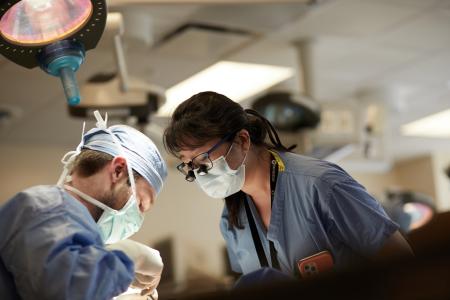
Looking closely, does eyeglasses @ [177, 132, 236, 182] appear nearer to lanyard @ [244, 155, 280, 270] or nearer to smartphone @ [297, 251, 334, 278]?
lanyard @ [244, 155, 280, 270]

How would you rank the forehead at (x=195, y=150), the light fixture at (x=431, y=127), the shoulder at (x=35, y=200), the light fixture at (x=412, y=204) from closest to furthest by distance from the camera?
1. the shoulder at (x=35, y=200)
2. the forehead at (x=195, y=150)
3. the light fixture at (x=412, y=204)
4. the light fixture at (x=431, y=127)

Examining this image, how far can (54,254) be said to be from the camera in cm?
157

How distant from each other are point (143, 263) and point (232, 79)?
369 centimetres

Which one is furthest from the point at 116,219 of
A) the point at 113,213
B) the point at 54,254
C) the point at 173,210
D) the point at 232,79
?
the point at 173,210

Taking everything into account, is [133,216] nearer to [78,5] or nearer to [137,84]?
[78,5]

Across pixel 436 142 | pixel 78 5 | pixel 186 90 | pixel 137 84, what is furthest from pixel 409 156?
pixel 78 5

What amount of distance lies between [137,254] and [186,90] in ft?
12.3

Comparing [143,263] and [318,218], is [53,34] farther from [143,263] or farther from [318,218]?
[318,218]

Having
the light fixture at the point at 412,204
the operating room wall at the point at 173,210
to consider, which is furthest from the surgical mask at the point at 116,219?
the operating room wall at the point at 173,210

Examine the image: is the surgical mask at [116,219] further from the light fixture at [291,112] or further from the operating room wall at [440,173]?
the operating room wall at [440,173]

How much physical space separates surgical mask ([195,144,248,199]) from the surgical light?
1.82ft

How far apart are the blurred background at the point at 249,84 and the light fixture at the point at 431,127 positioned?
0.16 ft

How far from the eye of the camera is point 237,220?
2254 millimetres

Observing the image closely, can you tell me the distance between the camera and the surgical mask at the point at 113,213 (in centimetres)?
191
